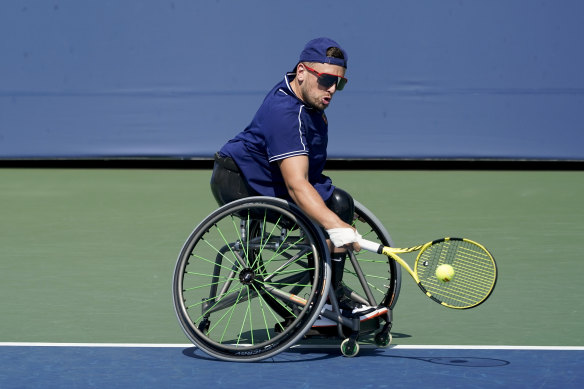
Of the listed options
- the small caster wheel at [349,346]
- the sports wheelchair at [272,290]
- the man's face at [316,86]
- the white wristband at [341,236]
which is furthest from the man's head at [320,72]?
the small caster wheel at [349,346]

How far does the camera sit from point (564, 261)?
6.99m

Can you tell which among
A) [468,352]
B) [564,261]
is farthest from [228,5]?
[468,352]

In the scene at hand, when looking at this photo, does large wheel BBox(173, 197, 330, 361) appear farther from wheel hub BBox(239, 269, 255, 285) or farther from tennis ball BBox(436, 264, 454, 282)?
tennis ball BBox(436, 264, 454, 282)

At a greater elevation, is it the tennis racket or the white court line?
the tennis racket

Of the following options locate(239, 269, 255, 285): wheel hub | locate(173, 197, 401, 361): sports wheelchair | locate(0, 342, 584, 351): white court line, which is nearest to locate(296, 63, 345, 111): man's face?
locate(173, 197, 401, 361): sports wheelchair

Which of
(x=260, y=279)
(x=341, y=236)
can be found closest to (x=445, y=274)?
(x=341, y=236)

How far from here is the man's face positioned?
4555 mm

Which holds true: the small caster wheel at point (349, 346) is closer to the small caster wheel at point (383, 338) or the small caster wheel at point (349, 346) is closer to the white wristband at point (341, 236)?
the small caster wheel at point (383, 338)

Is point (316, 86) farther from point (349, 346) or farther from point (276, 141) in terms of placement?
point (349, 346)

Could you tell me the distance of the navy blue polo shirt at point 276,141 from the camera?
4.50m

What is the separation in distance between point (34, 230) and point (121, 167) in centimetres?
523

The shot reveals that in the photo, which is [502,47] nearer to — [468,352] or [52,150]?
[52,150]

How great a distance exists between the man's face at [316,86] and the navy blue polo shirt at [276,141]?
0.14 feet

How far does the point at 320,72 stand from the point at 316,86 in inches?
2.4
